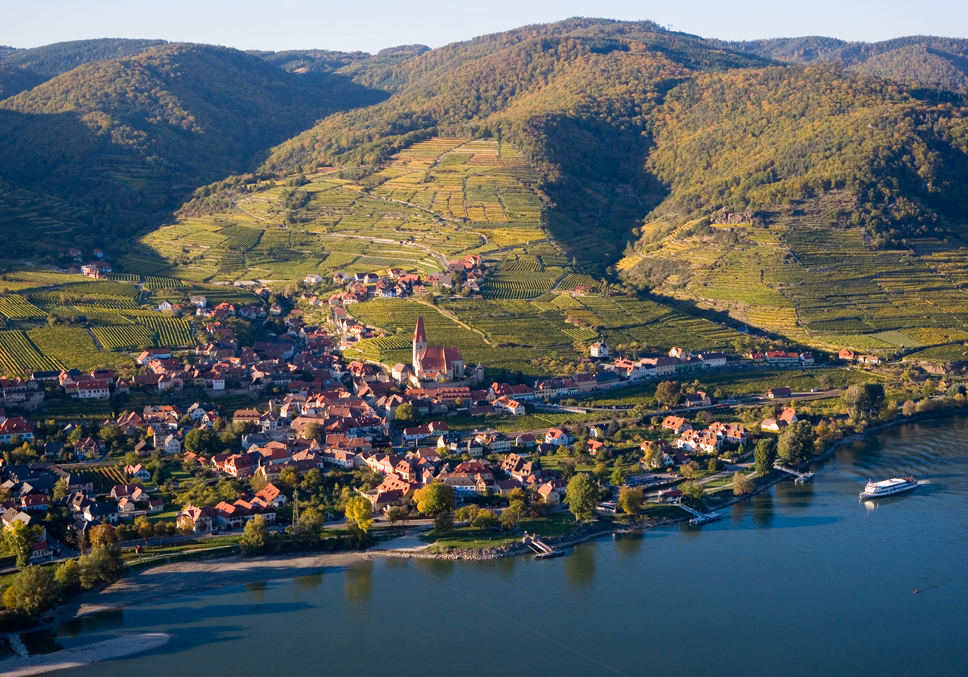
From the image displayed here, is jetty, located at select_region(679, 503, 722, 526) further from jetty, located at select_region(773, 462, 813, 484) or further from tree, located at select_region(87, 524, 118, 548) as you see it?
tree, located at select_region(87, 524, 118, 548)

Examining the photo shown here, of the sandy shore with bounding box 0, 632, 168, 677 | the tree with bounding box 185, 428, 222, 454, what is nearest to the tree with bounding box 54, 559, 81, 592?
the sandy shore with bounding box 0, 632, 168, 677

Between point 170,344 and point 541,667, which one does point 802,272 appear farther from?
point 541,667

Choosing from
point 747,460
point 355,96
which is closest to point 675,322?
point 747,460

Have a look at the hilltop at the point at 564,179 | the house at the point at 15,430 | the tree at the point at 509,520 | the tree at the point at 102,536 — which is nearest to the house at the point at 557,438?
the tree at the point at 509,520

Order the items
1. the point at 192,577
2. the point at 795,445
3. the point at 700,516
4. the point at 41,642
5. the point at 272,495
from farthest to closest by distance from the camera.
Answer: the point at 795,445, the point at 700,516, the point at 272,495, the point at 192,577, the point at 41,642

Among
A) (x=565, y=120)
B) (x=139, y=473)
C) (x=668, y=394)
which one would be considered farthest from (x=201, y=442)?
(x=565, y=120)

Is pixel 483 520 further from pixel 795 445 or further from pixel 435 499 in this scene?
pixel 795 445
